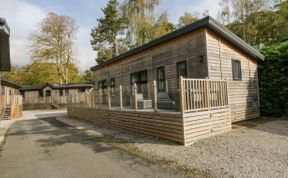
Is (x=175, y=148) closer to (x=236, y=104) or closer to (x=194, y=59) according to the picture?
(x=194, y=59)

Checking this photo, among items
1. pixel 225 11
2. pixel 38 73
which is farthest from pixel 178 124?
pixel 38 73

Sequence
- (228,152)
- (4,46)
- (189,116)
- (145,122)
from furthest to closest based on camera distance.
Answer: (145,122), (4,46), (189,116), (228,152)

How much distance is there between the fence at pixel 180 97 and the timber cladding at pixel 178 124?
0.23m

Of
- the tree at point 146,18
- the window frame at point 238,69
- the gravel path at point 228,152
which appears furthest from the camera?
the tree at point 146,18

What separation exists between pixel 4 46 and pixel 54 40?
25727mm

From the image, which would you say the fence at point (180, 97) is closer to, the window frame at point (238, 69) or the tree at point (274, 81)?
the window frame at point (238, 69)

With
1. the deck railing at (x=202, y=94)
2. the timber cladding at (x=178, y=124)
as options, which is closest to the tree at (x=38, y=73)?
the timber cladding at (x=178, y=124)

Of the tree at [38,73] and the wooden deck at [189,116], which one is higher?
the tree at [38,73]

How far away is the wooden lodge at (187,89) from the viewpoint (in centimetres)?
587

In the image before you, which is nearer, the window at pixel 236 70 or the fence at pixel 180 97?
the fence at pixel 180 97

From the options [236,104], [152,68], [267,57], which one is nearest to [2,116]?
[152,68]

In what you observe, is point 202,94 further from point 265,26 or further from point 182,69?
point 265,26

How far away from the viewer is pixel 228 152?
4.70m

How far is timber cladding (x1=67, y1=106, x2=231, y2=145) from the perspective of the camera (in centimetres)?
→ 554
